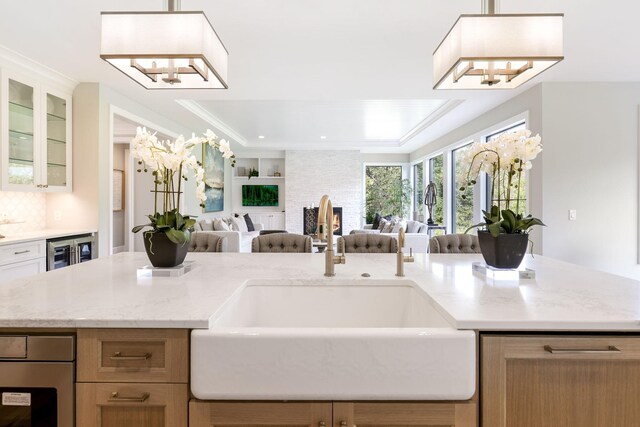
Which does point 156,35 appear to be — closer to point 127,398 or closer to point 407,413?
point 127,398

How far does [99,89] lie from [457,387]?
4.80 m

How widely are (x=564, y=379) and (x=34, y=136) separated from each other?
4718 millimetres

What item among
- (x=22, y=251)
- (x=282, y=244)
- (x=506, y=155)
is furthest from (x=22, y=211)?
(x=506, y=155)

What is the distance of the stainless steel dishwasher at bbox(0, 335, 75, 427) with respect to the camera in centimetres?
97

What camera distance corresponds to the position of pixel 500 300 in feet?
3.76

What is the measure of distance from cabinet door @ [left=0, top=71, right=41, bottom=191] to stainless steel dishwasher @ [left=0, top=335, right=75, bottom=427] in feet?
10.7

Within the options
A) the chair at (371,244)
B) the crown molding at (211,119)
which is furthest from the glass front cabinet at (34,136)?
the chair at (371,244)

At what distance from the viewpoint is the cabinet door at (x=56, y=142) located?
150 inches

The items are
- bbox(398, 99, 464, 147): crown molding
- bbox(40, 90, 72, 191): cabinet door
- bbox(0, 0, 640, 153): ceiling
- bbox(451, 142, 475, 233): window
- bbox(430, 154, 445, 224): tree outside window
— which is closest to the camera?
bbox(0, 0, 640, 153): ceiling

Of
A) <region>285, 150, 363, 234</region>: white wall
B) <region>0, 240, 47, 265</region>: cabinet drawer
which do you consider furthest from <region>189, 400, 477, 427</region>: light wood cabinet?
<region>285, 150, 363, 234</region>: white wall

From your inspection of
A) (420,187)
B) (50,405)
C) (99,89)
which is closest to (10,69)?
(99,89)

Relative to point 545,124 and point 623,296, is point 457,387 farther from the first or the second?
point 545,124

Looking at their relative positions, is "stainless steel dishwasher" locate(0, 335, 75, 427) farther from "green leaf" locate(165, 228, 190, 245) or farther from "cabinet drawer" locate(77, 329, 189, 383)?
"green leaf" locate(165, 228, 190, 245)

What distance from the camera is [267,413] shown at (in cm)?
94
